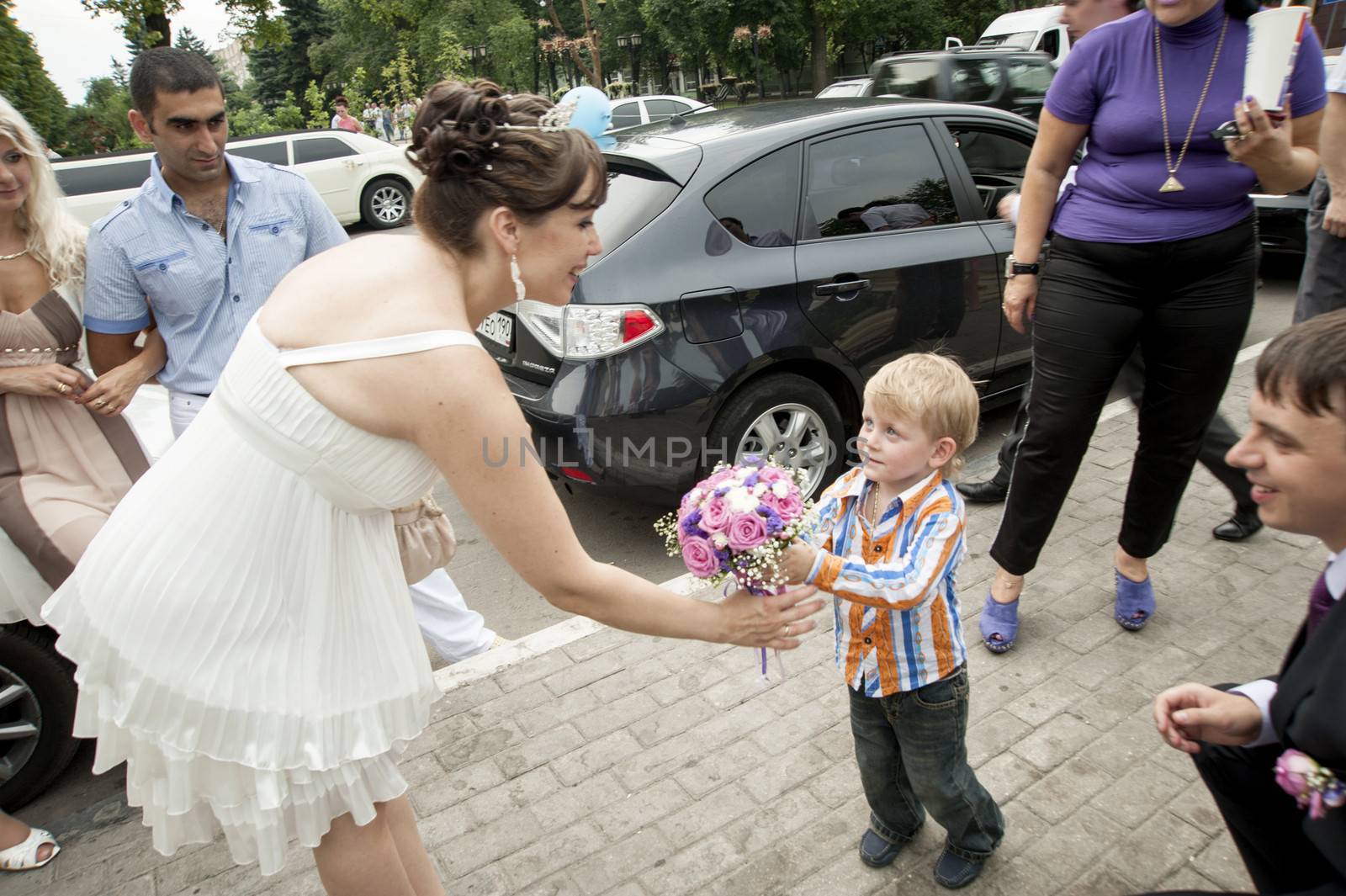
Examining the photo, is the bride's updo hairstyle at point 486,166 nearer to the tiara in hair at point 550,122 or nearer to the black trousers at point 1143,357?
the tiara in hair at point 550,122

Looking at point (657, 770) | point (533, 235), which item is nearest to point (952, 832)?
point (657, 770)

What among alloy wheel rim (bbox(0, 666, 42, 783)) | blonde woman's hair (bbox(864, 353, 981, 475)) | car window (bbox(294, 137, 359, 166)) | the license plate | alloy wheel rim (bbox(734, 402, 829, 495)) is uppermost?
car window (bbox(294, 137, 359, 166))

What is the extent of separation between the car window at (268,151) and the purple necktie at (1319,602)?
1488cm

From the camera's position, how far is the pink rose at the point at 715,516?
172 cm

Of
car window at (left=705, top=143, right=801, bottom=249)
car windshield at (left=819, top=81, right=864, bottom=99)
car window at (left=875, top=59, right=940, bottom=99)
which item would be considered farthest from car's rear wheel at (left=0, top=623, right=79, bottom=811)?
car windshield at (left=819, top=81, right=864, bottom=99)

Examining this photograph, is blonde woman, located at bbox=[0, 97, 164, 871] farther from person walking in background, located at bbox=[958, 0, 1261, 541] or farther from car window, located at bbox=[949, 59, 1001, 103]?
car window, located at bbox=[949, 59, 1001, 103]

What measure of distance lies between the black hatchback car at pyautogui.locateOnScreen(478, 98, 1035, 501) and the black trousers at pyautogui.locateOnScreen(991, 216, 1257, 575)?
1233mm

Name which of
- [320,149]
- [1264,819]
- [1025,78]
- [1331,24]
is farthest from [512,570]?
[1331,24]

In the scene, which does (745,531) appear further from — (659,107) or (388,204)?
(659,107)

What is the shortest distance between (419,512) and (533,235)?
973 mm

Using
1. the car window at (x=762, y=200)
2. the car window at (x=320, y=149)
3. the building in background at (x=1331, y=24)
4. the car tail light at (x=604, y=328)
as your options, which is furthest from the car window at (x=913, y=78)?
the building in background at (x=1331, y=24)

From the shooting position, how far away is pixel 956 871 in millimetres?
2295

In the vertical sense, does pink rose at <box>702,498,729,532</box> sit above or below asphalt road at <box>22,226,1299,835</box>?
above

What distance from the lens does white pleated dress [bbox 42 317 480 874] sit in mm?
1673
